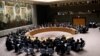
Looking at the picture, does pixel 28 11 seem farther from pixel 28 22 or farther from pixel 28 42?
pixel 28 42

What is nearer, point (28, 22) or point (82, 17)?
point (28, 22)

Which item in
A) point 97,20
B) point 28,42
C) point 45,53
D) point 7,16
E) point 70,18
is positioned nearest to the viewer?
point 45,53

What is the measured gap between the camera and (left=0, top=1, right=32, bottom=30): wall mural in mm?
18156

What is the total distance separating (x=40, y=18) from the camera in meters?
28.8

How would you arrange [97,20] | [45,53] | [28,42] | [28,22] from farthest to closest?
[97,20] → [28,22] → [28,42] → [45,53]

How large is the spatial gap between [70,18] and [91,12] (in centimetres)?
451

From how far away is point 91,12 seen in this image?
2608cm

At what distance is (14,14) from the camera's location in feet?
67.3

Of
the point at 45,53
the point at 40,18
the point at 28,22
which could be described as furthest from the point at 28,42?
the point at 40,18

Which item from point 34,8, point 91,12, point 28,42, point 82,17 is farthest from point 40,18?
point 28,42

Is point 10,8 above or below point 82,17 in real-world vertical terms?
above

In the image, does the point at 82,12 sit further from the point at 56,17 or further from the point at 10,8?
the point at 10,8

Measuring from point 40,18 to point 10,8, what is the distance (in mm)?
9941

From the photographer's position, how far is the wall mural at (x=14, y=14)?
1816 centimetres
